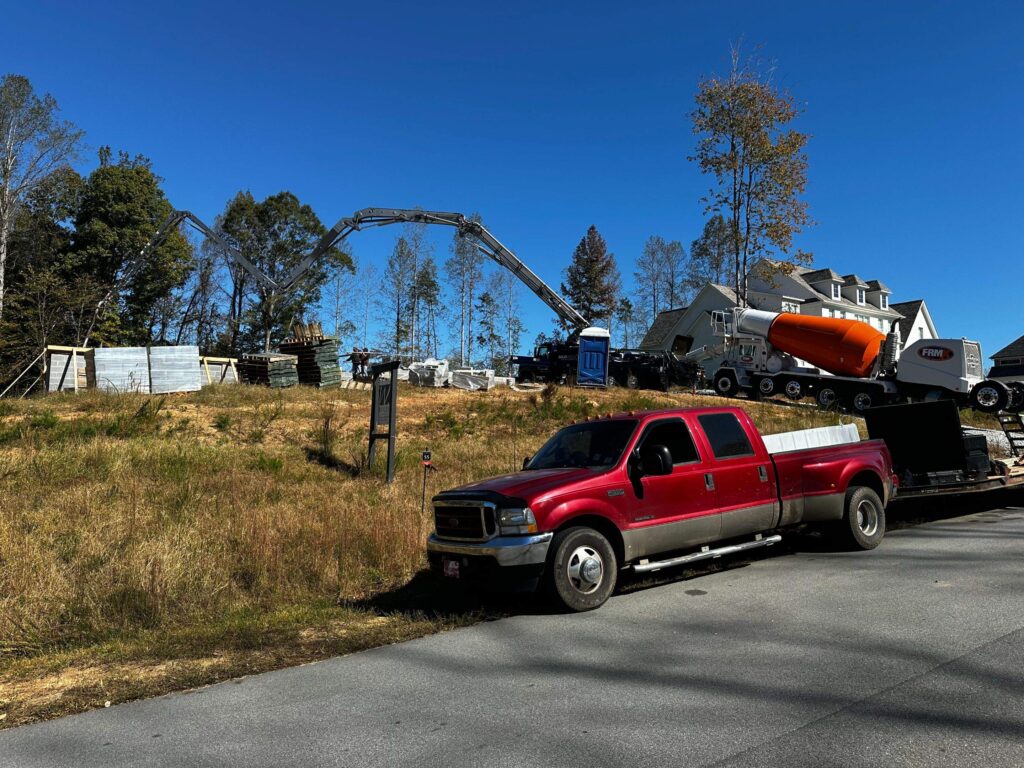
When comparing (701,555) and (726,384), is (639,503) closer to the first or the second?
(701,555)

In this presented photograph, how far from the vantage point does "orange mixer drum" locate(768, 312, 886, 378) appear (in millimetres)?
25062

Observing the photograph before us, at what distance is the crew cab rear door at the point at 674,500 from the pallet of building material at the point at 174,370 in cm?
1809

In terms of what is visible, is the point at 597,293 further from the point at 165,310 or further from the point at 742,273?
the point at 165,310

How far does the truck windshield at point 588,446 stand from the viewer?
6.91 meters

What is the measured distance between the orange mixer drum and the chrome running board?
2028 centimetres

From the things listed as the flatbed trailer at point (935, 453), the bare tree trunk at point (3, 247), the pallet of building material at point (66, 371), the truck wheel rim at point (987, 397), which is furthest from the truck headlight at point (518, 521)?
the bare tree trunk at point (3, 247)

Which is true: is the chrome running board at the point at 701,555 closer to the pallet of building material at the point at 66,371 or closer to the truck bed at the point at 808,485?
the truck bed at the point at 808,485

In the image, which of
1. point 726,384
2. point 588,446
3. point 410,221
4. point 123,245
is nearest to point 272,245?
point 123,245

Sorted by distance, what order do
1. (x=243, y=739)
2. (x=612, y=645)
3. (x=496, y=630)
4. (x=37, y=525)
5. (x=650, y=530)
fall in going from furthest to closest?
1. (x=37, y=525)
2. (x=650, y=530)
3. (x=496, y=630)
4. (x=612, y=645)
5. (x=243, y=739)

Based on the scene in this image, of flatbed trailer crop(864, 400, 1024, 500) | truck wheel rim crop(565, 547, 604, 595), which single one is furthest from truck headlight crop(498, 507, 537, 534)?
flatbed trailer crop(864, 400, 1024, 500)

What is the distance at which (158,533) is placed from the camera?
28.7 ft

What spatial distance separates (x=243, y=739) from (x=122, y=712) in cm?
116

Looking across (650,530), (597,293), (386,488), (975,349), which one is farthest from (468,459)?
(597,293)

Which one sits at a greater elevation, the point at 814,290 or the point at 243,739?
the point at 814,290
